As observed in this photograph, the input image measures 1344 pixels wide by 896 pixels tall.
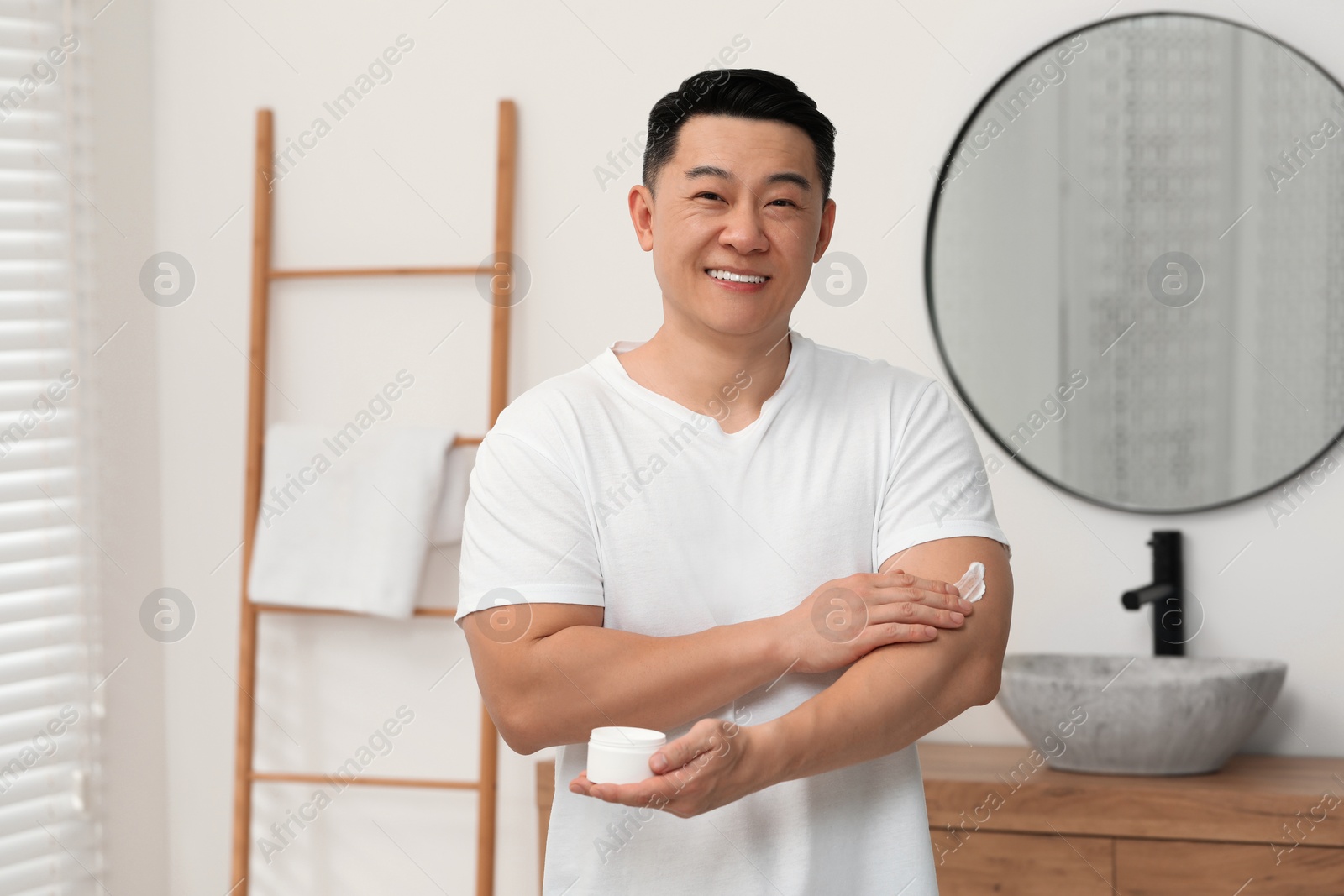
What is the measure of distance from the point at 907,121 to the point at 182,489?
5.08 ft

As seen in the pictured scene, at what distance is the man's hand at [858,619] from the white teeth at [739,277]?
294mm

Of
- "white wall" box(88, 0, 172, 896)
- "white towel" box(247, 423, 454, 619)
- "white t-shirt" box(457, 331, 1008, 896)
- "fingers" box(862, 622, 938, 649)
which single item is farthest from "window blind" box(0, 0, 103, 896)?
"fingers" box(862, 622, 938, 649)

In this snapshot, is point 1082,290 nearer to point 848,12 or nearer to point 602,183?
point 848,12

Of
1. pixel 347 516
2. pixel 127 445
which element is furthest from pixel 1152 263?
pixel 127 445

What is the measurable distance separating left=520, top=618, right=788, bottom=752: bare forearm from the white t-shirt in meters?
0.05

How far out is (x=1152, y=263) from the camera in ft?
6.59

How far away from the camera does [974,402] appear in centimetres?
207

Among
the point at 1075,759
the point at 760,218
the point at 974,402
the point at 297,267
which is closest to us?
the point at 760,218

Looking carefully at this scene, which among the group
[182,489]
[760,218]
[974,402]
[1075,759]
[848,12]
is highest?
[848,12]

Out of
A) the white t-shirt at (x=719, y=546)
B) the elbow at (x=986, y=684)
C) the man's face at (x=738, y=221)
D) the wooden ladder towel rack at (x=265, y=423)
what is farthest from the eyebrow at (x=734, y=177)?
the wooden ladder towel rack at (x=265, y=423)

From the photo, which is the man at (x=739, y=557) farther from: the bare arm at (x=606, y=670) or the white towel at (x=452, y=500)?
the white towel at (x=452, y=500)

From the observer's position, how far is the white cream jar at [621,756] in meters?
0.95

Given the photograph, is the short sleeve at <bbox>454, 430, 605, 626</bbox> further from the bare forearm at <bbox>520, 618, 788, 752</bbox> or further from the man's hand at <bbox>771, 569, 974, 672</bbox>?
the man's hand at <bbox>771, 569, 974, 672</bbox>

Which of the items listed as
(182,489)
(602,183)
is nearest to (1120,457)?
(602,183)
